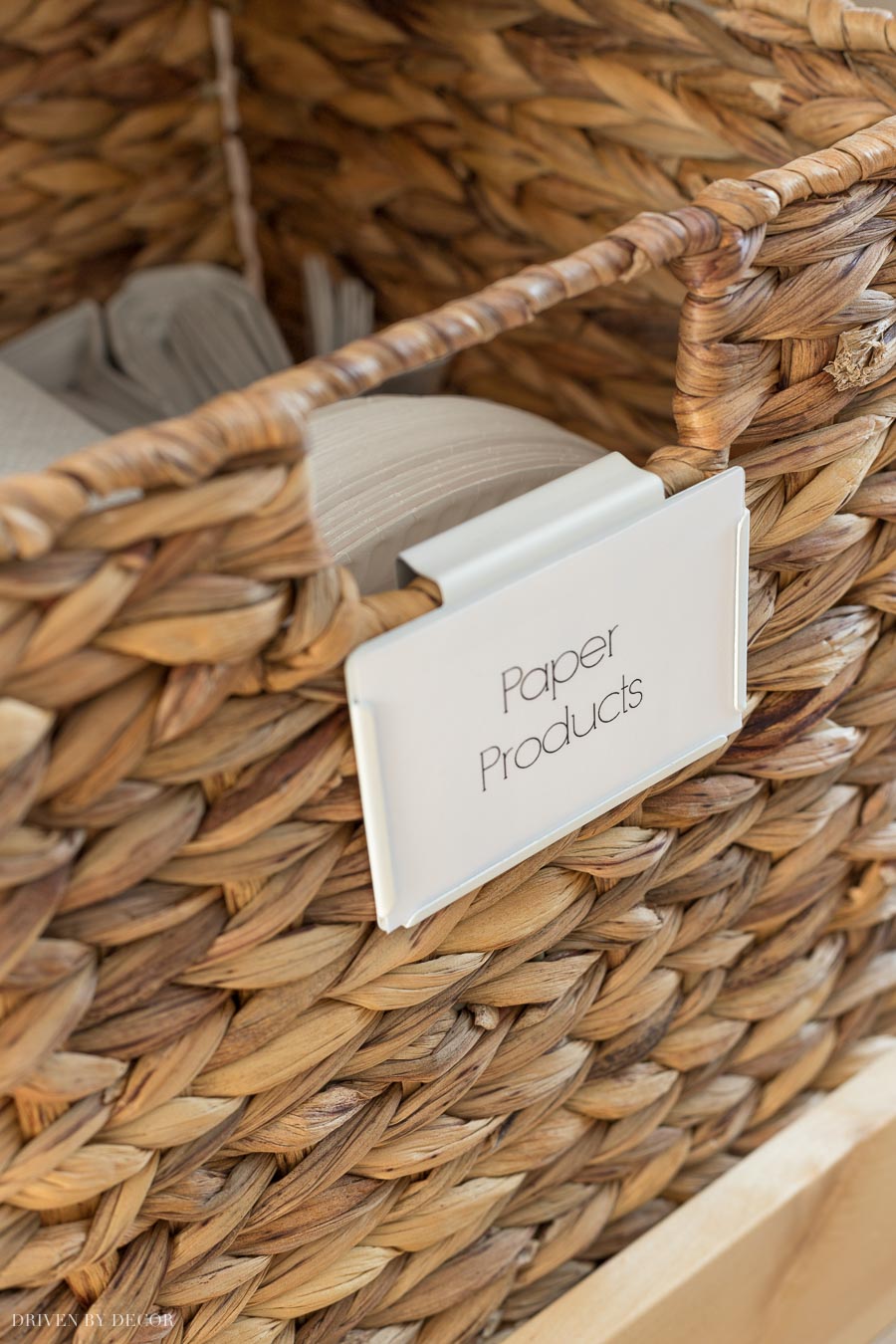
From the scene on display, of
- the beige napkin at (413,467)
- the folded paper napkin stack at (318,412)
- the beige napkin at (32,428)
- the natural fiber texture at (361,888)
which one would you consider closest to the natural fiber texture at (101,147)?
the folded paper napkin stack at (318,412)

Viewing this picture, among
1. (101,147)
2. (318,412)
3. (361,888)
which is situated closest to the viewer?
(361,888)

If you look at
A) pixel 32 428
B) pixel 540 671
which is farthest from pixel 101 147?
pixel 540 671

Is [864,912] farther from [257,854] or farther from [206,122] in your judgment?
[206,122]

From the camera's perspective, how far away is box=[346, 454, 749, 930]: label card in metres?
0.33

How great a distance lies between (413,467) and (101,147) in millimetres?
399

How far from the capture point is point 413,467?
0.41m

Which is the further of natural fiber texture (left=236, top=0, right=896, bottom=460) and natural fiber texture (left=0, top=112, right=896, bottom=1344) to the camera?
natural fiber texture (left=236, top=0, right=896, bottom=460)

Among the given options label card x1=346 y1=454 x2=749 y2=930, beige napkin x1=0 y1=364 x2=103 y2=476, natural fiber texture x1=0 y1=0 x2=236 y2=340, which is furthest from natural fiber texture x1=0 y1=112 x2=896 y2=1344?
natural fiber texture x1=0 y1=0 x2=236 y2=340

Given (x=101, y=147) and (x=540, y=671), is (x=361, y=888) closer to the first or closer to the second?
(x=540, y=671)

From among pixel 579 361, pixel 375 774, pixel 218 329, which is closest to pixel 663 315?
pixel 579 361

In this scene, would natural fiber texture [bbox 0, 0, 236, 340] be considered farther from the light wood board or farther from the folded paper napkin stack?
the light wood board

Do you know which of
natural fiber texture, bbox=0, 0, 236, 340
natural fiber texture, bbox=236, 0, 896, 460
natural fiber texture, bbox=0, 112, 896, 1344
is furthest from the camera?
natural fiber texture, bbox=0, 0, 236, 340

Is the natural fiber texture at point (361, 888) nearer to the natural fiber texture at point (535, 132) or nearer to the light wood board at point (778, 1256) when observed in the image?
the light wood board at point (778, 1256)

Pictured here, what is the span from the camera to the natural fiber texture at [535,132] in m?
0.51
